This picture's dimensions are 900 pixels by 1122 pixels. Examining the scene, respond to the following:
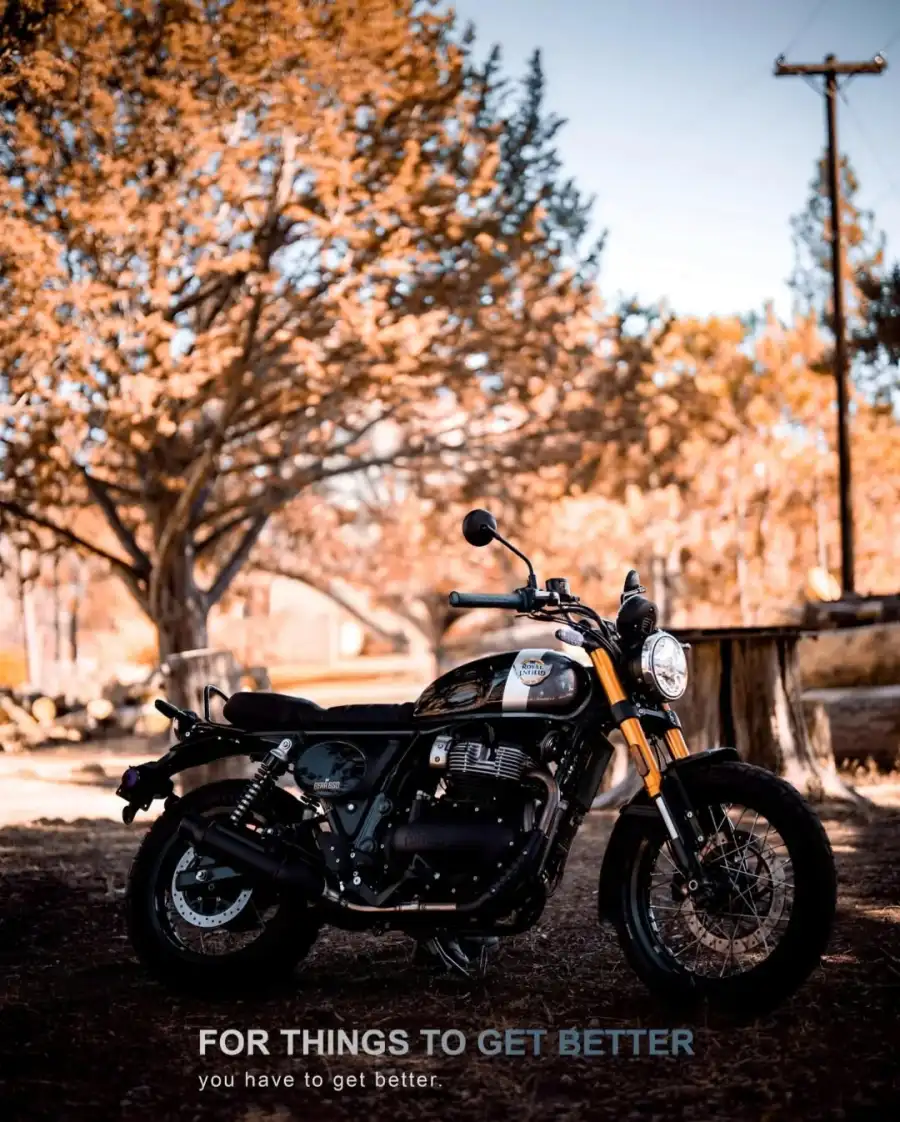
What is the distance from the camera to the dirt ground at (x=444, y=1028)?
3.36 m

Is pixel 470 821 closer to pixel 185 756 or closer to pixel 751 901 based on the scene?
pixel 751 901

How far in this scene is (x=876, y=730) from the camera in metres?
10.4

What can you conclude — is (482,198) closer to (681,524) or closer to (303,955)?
(303,955)

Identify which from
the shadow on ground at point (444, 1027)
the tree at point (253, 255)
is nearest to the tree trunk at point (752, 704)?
the shadow on ground at point (444, 1027)

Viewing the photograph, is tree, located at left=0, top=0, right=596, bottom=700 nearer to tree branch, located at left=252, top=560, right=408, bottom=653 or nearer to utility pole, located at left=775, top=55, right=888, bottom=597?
utility pole, located at left=775, top=55, right=888, bottom=597

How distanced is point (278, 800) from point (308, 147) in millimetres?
7777

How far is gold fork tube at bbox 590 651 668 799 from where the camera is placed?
4.09 meters

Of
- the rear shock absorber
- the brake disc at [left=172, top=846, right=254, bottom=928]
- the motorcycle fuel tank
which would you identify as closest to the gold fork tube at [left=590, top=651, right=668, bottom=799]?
the motorcycle fuel tank

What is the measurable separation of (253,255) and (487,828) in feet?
26.4

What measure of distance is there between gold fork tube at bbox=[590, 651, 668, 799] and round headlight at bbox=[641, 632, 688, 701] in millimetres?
112

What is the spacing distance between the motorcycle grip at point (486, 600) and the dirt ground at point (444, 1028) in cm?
131

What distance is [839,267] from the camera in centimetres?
1923

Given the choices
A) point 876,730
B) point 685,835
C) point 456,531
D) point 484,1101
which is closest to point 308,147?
point 876,730

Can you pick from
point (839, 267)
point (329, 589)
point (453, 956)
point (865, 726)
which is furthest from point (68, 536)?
point (329, 589)
